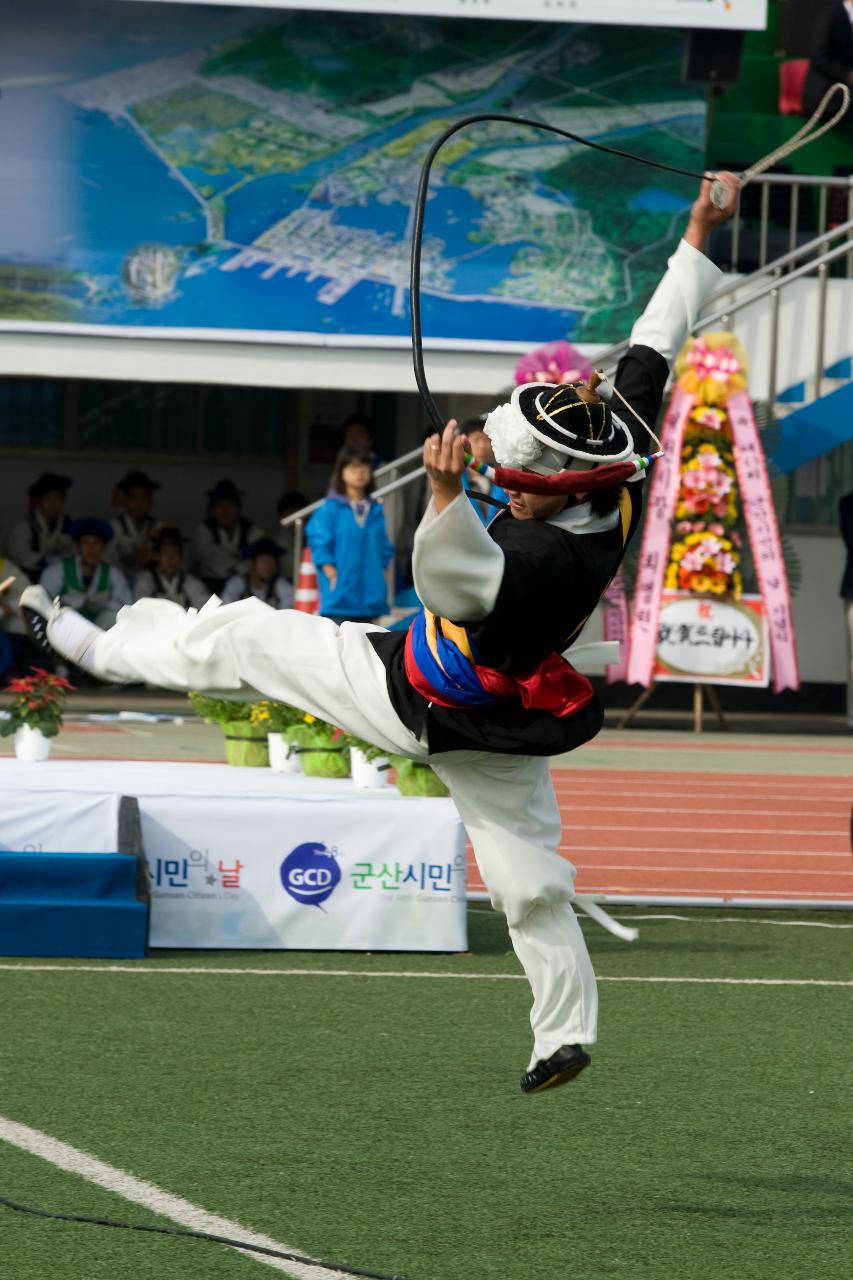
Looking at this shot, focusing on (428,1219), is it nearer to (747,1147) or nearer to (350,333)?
(747,1147)

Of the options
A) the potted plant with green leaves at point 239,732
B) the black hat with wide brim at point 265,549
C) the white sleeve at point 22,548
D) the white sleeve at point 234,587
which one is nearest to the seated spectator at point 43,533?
the white sleeve at point 22,548

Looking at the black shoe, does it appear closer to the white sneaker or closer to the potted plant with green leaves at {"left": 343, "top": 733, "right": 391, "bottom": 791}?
the white sneaker

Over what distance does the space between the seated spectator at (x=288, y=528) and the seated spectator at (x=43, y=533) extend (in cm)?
190

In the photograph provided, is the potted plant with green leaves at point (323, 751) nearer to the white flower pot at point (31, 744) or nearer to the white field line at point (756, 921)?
the white flower pot at point (31, 744)

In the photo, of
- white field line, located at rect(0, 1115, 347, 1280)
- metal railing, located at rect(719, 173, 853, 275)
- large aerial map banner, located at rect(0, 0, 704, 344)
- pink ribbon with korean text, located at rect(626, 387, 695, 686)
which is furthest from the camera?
metal railing, located at rect(719, 173, 853, 275)

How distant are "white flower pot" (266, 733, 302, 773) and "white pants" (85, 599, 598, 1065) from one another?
161 inches

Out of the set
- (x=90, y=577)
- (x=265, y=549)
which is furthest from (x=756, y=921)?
(x=265, y=549)

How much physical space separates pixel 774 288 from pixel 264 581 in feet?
16.6

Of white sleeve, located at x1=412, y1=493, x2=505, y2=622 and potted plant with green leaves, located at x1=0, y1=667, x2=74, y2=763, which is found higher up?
white sleeve, located at x1=412, y1=493, x2=505, y2=622

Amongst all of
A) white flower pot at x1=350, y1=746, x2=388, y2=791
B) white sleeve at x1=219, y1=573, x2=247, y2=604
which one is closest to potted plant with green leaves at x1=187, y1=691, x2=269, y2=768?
white flower pot at x1=350, y1=746, x2=388, y2=791

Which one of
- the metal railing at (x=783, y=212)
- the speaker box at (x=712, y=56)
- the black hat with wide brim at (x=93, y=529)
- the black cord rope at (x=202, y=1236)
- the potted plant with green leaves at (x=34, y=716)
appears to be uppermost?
the speaker box at (x=712, y=56)

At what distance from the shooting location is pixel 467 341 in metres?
16.3

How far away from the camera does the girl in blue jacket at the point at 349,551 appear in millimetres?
13742

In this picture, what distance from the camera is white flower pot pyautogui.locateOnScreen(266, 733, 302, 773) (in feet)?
29.8
